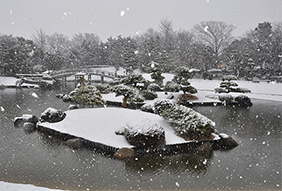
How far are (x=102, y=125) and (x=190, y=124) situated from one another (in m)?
4.12

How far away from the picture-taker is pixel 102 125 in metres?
9.44

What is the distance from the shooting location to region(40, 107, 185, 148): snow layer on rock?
8367mm

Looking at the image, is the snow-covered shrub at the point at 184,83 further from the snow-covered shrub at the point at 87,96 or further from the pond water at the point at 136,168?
the pond water at the point at 136,168

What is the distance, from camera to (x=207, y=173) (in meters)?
6.54

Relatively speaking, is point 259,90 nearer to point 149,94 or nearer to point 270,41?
point 270,41

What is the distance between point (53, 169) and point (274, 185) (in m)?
7.10

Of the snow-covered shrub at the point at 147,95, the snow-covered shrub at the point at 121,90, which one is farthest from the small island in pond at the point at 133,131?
the snow-covered shrub at the point at 147,95

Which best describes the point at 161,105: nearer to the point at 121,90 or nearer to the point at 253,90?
the point at 121,90

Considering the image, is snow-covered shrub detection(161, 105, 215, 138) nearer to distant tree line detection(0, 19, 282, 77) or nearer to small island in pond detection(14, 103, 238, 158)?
small island in pond detection(14, 103, 238, 158)

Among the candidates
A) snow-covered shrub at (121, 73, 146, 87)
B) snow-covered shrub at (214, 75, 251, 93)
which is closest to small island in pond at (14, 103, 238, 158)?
snow-covered shrub at (121, 73, 146, 87)

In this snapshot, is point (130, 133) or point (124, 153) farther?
point (130, 133)

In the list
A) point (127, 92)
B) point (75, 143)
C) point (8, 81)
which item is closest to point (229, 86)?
point (127, 92)

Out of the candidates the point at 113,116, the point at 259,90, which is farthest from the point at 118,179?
the point at 259,90

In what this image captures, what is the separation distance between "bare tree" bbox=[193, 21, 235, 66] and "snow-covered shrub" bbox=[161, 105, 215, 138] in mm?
34280
